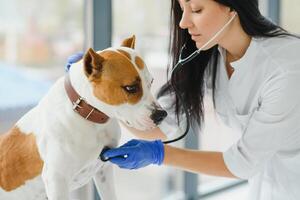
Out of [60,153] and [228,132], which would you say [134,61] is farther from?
[228,132]

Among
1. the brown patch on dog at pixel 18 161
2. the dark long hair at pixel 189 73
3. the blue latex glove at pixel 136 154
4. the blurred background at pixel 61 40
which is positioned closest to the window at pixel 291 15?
the blurred background at pixel 61 40

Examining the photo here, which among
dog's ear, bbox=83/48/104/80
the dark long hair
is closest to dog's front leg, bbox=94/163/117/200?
dog's ear, bbox=83/48/104/80

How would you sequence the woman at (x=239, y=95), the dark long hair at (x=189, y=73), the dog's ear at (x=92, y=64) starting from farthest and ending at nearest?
the dark long hair at (x=189, y=73) < the woman at (x=239, y=95) < the dog's ear at (x=92, y=64)

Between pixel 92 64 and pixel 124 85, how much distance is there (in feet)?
0.26

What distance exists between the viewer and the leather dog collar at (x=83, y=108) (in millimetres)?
938

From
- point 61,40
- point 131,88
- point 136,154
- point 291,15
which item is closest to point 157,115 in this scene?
point 131,88

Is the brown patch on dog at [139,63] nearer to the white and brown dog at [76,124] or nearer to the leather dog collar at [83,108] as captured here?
the white and brown dog at [76,124]

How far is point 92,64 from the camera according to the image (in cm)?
90

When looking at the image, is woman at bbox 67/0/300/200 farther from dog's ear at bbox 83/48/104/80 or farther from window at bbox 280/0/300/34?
window at bbox 280/0/300/34

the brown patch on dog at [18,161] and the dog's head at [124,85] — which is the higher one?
the dog's head at [124,85]

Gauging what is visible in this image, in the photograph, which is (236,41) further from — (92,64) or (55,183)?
(55,183)

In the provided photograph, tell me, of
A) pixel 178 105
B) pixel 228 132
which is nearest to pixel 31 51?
pixel 178 105

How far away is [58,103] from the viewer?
37.8 inches

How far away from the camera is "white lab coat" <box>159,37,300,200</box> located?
1.17 metres
